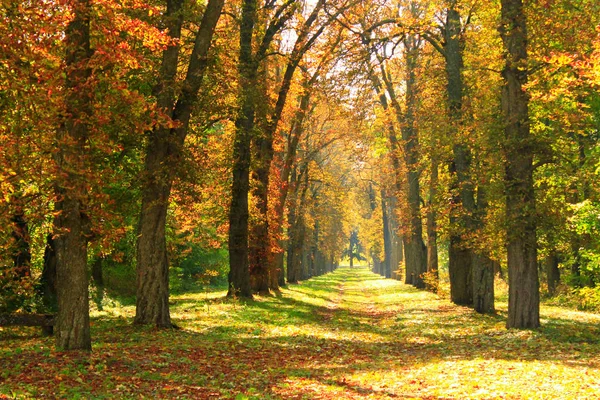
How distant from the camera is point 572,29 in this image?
1830 cm

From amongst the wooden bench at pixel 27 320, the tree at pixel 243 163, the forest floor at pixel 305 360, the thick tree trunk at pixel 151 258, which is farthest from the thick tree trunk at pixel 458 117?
the wooden bench at pixel 27 320

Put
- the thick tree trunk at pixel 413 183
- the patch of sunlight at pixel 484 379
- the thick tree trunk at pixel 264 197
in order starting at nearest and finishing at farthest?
the patch of sunlight at pixel 484 379 → the thick tree trunk at pixel 264 197 → the thick tree trunk at pixel 413 183

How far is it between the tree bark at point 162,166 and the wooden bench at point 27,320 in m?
2.44

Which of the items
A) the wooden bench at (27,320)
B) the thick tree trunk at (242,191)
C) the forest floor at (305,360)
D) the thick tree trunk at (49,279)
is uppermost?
the thick tree trunk at (242,191)

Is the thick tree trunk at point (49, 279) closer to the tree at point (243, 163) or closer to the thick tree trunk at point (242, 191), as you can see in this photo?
the tree at point (243, 163)

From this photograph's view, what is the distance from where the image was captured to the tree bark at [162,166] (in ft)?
52.2

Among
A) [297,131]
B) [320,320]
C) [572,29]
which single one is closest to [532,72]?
[572,29]

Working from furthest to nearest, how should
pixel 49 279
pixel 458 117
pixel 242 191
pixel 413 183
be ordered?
pixel 413 183, pixel 242 191, pixel 458 117, pixel 49 279

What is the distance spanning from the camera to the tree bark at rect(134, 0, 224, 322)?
15.9m

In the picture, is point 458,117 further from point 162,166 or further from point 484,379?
point 484,379

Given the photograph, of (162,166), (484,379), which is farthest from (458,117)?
(484,379)

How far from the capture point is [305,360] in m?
13.5

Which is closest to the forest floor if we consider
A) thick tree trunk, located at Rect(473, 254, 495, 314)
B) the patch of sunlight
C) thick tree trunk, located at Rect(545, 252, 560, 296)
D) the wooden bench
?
the patch of sunlight

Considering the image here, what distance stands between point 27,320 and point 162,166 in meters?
4.91
